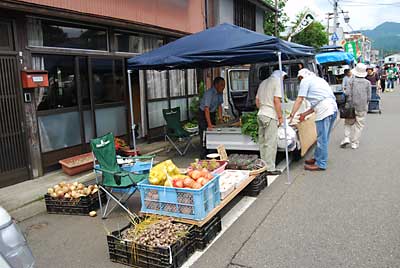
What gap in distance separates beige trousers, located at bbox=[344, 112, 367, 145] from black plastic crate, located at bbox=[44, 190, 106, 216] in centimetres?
616

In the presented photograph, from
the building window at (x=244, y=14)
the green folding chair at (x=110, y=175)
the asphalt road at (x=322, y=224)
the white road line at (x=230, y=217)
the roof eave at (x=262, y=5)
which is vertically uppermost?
the roof eave at (x=262, y=5)

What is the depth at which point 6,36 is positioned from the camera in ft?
19.7

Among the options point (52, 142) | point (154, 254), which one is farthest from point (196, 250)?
point (52, 142)

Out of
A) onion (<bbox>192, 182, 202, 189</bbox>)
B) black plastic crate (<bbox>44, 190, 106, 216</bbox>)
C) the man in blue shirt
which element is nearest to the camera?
onion (<bbox>192, 182, 202, 189</bbox>)

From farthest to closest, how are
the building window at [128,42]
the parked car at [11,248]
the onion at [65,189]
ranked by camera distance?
the building window at [128,42] < the onion at [65,189] < the parked car at [11,248]

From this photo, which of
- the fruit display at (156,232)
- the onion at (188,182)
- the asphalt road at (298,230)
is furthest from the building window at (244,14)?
the fruit display at (156,232)

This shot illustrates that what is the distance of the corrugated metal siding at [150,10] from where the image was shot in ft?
22.8

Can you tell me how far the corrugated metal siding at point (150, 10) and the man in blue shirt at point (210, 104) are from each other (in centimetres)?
272

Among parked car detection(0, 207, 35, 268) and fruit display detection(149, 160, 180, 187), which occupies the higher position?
parked car detection(0, 207, 35, 268)

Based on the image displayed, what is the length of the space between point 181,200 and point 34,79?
3969 mm

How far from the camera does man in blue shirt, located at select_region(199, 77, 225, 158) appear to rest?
24.9 ft

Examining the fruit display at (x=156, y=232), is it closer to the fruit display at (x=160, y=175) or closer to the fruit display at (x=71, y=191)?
the fruit display at (x=160, y=175)

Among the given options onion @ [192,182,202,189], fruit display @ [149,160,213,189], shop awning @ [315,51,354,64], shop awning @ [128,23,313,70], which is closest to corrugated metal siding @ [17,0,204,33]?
shop awning @ [128,23,313,70]

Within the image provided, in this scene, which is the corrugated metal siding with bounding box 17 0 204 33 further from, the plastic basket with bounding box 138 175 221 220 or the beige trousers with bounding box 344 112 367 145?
the beige trousers with bounding box 344 112 367 145
